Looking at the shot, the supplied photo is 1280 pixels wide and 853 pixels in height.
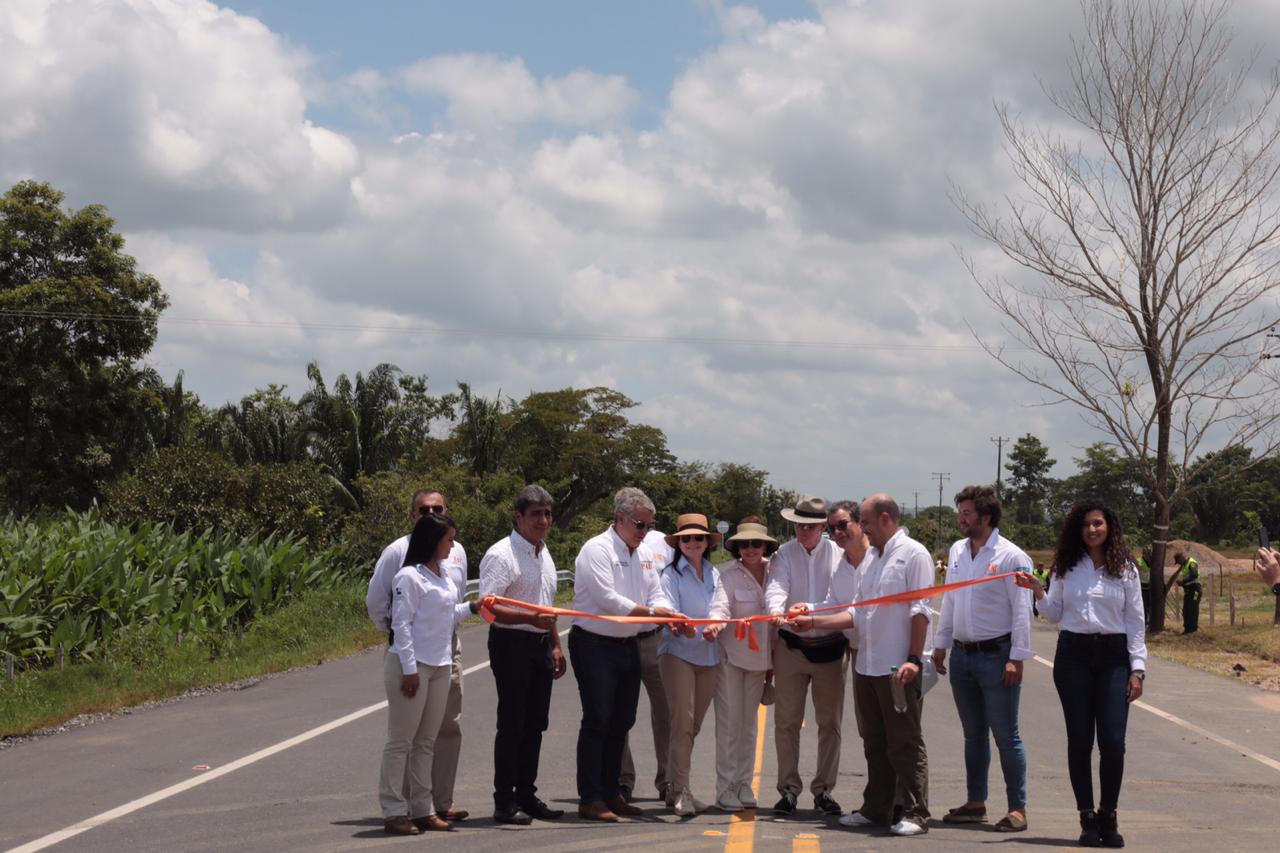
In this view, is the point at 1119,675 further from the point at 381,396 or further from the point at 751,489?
the point at 751,489

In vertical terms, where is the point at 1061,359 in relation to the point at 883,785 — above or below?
above

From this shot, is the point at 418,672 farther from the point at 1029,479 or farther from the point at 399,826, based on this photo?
the point at 1029,479

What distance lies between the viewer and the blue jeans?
8508mm


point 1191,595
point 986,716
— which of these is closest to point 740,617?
point 986,716

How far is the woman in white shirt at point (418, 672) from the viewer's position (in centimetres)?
817

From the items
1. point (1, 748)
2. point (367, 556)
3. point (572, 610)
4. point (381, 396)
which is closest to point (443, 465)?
point (381, 396)

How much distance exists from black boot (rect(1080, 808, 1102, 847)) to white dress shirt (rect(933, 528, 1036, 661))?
0.97 metres

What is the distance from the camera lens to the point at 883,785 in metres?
8.46

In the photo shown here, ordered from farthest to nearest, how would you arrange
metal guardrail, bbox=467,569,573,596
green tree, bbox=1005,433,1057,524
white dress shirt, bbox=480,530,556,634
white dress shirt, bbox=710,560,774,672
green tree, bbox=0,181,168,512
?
green tree, bbox=1005,433,1057,524 < green tree, bbox=0,181,168,512 < metal guardrail, bbox=467,569,573,596 < white dress shirt, bbox=710,560,774,672 < white dress shirt, bbox=480,530,556,634

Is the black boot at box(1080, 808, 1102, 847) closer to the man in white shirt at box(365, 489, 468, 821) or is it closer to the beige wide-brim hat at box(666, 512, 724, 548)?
the beige wide-brim hat at box(666, 512, 724, 548)

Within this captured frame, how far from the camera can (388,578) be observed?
875 centimetres

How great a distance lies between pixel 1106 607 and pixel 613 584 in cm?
291

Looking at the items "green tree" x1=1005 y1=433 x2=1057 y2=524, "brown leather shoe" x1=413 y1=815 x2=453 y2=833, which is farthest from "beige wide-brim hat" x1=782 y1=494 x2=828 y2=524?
"green tree" x1=1005 y1=433 x2=1057 y2=524

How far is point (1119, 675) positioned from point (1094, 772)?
294 cm
